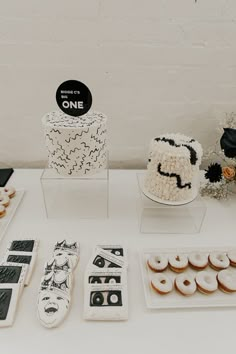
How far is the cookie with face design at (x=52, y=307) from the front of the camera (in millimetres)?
677

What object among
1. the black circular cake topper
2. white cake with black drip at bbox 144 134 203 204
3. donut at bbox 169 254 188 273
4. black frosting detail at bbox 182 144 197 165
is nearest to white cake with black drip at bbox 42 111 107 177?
the black circular cake topper

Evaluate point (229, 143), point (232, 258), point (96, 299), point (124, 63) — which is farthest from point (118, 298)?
point (124, 63)

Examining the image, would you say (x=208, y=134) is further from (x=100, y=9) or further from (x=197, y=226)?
(x=100, y=9)

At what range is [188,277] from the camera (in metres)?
0.80

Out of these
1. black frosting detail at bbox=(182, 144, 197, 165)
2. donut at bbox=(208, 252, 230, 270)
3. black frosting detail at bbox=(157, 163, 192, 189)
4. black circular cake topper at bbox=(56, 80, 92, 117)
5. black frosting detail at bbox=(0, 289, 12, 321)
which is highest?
black circular cake topper at bbox=(56, 80, 92, 117)

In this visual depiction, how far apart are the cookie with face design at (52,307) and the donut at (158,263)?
251mm

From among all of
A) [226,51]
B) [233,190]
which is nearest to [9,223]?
[233,190]

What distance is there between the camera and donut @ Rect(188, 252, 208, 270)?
84 cm

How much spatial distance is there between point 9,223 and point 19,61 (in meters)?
0.65

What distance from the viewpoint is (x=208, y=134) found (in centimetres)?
135

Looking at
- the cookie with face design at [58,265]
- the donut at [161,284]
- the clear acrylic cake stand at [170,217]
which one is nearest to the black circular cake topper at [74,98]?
the clear acrylic cake stand at [170,217]

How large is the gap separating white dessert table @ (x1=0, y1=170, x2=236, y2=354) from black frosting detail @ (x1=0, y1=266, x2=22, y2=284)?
4 centimetres

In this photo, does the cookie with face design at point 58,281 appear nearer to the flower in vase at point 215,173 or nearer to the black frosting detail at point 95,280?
the black frosting detail at point 95,280

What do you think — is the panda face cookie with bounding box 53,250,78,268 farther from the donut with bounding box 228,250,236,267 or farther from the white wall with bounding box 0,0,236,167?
the white wall with bounding box 0,0,236,167
